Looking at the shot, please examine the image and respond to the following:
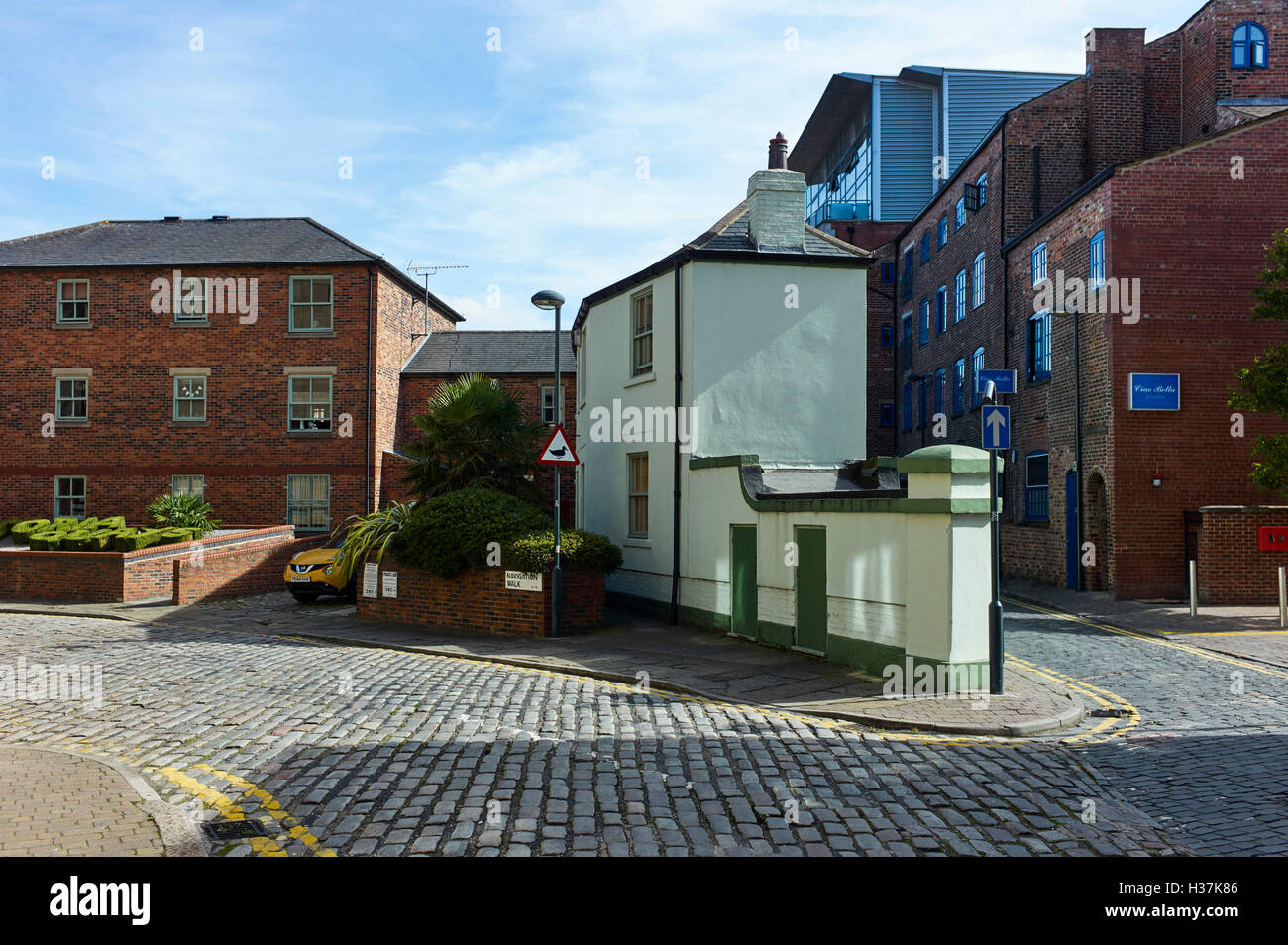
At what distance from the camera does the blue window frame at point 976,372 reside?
31.2m

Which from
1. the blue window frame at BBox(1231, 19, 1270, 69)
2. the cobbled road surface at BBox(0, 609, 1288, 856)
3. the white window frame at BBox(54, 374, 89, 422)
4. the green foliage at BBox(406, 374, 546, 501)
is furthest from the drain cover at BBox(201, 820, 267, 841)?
the blue window frame at BBox(1231, 19, 1270, 69)

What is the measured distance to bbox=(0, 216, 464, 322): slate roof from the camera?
30.0 m

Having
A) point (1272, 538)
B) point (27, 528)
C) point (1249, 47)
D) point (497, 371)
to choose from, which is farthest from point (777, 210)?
point (27, 528)

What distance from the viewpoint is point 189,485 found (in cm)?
2959

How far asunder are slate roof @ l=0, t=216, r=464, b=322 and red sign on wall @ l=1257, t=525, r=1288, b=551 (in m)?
24.4

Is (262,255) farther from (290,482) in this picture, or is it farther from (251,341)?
(290,482)

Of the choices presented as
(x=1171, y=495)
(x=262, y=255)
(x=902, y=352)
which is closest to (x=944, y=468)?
(x=1171, y=495)

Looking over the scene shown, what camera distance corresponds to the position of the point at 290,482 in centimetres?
2942

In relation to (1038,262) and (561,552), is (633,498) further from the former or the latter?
(1038,262)

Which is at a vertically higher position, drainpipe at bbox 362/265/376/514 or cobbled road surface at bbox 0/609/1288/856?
drainpipe at bbox 362/265/376/514

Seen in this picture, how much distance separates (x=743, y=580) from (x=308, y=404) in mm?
19612

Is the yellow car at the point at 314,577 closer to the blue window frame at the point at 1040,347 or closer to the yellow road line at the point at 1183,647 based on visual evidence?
the yellow road line at the point at 1183,647

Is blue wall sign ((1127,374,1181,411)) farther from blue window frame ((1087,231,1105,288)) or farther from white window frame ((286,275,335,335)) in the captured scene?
white window frame ((286,275,335,335))

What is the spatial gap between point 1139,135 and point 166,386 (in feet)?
101
